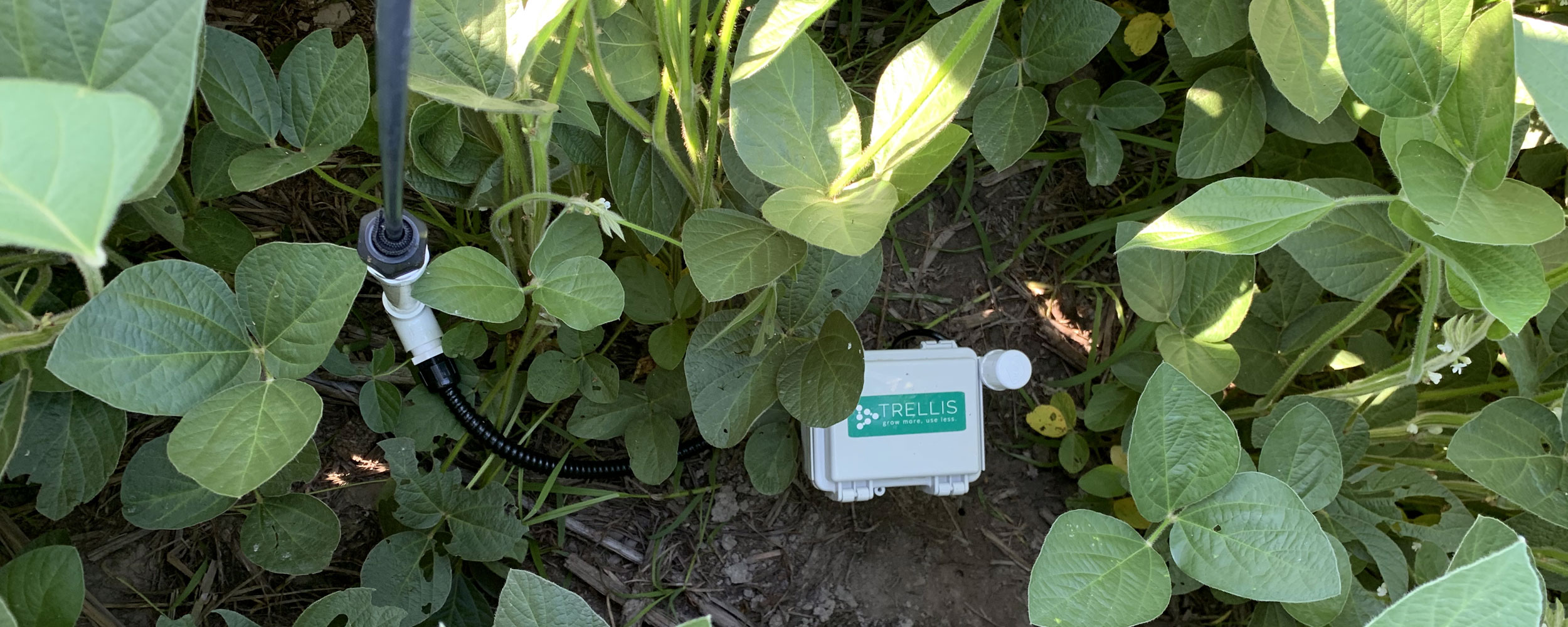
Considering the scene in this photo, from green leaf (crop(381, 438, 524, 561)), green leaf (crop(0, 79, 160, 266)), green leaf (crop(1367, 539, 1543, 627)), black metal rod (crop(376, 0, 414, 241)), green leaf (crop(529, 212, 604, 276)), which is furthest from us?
green leaf (crop(381, 438, 524, 561))

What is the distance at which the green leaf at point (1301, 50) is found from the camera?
1056 millimetres

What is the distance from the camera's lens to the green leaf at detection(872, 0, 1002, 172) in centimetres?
80

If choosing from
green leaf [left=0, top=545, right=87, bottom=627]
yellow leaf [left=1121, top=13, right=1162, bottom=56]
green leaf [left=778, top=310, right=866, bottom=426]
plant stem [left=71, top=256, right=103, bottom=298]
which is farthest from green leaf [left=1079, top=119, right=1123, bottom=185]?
green leaf [left=0, top=545, right=87, bottom=627]

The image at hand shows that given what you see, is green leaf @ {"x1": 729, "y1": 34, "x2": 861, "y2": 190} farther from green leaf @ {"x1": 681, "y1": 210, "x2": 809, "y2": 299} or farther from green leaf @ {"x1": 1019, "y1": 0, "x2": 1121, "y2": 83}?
green leaf @ {"x1": 1019, "y1": 0, "x2": 1121, "y2": 83}

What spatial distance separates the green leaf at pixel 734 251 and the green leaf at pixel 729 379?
7.8 inches

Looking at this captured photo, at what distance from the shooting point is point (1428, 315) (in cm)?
93

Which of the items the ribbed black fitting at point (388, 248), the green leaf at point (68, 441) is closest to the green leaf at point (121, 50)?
the ribbed black fitting at point (388, 248)

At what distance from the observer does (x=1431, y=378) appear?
3.21 feet

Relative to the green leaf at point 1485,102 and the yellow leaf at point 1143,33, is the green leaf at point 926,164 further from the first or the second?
the yellow leaf at point 1143,33

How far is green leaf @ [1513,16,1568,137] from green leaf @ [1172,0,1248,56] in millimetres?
549

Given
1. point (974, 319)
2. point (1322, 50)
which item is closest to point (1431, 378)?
point (1322, 50)

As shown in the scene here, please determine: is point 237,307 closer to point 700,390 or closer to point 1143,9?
point 700,390

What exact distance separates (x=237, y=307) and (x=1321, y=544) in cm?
105

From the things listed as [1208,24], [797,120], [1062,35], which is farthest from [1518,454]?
[797,120]
